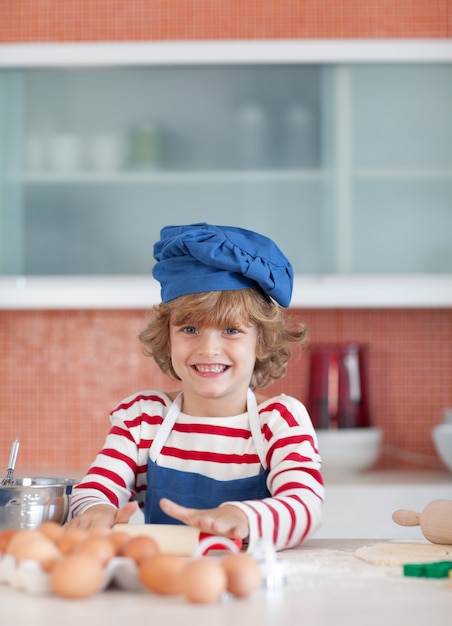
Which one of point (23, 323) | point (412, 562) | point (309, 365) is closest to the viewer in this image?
point (412, 562)

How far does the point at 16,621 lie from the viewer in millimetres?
682

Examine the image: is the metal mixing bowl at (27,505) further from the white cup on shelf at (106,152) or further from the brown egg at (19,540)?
the white cup on shelf at (106,152)

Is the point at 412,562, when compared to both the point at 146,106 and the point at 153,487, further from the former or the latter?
the point at 146,106

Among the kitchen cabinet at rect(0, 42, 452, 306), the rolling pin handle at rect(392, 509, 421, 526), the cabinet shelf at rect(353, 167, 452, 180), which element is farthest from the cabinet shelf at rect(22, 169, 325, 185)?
the rolling pin handle at rect(392, 509, 421, 526)

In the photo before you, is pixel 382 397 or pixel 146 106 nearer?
pixel 146 106

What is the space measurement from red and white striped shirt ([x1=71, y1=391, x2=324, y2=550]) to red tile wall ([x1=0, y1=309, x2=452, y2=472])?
1294 mm

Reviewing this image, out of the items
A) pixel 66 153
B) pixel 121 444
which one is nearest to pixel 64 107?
pixel 66 153

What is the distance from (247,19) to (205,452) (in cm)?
171

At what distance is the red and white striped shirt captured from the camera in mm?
1150

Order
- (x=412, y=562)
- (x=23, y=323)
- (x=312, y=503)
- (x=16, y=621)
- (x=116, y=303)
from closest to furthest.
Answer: (x=16, y=621) → (x=412, y=562) → (x=312, y=503) → (x=116, y=303) → (x=23, y=323)

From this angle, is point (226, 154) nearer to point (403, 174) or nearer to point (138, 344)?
point (403, 174)

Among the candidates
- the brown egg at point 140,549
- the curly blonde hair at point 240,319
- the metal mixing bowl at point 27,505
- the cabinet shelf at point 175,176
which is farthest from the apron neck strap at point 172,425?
the cabinet shelf at point 175,176

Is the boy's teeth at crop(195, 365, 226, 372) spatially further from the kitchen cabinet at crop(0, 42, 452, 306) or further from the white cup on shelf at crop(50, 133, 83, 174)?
the white cup on shelf at crop(50, 133, 83, 174)

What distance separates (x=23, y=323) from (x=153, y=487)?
153 centimetres
